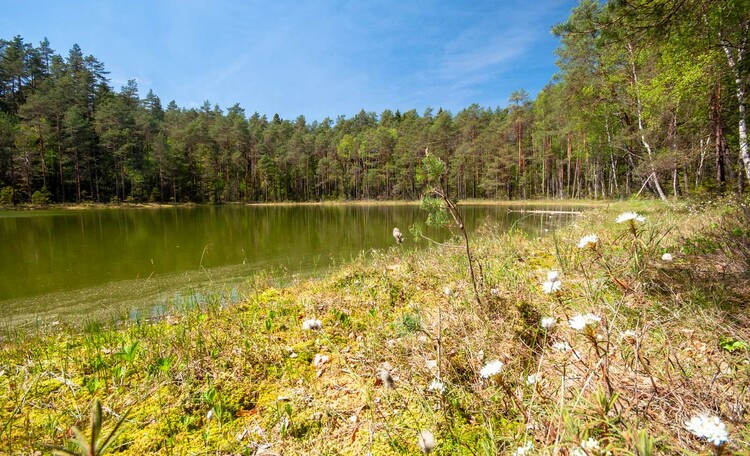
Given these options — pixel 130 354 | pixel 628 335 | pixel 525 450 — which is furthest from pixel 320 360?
pixel 628 335

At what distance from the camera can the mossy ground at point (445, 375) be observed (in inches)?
49.3

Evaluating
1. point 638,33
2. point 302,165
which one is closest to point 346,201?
point 302,165

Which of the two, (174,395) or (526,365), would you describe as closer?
(526,365)

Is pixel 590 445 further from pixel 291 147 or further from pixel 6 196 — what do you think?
pixel 291 147

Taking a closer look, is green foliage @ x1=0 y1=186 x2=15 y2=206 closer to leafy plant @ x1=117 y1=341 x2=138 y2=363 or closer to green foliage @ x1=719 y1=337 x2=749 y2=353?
leafy plant @ x1=117 y1=341 x2=138 y2=363

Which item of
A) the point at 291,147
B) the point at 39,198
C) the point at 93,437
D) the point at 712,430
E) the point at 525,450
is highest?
the point at 291,147

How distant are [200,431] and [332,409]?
0.72 metres

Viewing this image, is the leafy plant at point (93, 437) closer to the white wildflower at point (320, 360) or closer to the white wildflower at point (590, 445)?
the white wildflower at point (590, 445)

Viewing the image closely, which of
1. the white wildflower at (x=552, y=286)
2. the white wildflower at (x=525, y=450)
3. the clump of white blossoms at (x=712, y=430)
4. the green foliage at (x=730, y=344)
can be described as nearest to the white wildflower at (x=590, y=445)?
the white wildflower at (x=525, y=450)

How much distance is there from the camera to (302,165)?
2489 inches

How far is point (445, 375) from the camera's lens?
181 centimetres

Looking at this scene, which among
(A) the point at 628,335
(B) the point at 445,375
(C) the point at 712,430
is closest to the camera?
(C) the point at 712,430

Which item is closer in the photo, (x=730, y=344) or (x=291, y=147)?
(x=730, y=344)

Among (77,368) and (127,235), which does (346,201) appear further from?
(77,368)
